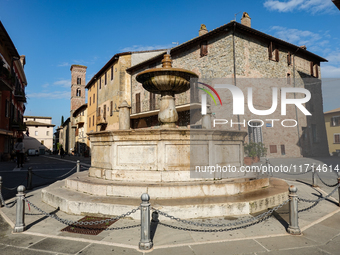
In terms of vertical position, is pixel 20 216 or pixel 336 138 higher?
pixel 336 138

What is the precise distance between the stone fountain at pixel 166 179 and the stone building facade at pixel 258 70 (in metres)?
11.0

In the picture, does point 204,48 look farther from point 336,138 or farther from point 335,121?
point 336,138

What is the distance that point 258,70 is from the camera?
17.9 meters

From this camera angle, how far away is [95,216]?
4.68 meters

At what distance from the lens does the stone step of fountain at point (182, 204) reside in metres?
4.49

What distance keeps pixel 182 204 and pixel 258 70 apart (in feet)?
52.0

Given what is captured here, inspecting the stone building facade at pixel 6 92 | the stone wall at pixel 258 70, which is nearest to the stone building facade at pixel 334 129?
the stone wall at pixel 258 70

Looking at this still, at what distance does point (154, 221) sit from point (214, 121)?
12.8 meters

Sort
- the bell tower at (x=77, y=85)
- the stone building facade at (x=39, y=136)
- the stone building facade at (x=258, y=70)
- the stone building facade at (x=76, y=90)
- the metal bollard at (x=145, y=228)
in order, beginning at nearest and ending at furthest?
the metal bollard at (x=145, y=228) → the stone building facade at (x=258, y=70) → the stone building facade at (x=76, y=90) → the bell tower at (x=77, y=85) → the stone building facade at (x=39, y=136)

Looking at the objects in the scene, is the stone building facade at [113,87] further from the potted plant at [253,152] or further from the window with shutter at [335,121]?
the window with shutter at [335,121]

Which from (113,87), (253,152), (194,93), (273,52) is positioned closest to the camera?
(253,152)

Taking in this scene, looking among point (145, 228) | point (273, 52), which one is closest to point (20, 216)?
point (145, 228)

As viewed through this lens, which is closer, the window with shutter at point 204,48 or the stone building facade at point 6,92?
the window with shutter at point 204,48

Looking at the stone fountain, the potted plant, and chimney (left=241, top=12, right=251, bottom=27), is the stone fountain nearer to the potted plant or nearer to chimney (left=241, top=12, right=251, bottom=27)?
the potted plant
